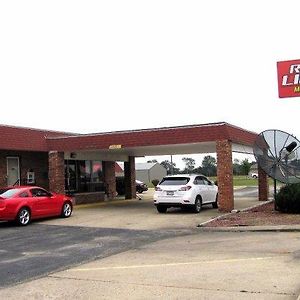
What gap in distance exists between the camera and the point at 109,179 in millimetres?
32000

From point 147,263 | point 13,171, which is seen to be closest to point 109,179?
point 13,171

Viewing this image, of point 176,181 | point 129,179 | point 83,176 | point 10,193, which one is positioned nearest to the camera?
point 10,193

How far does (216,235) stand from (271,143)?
24.7 feet

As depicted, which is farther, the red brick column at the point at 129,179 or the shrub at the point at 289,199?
the red brick column at the point at 129,179

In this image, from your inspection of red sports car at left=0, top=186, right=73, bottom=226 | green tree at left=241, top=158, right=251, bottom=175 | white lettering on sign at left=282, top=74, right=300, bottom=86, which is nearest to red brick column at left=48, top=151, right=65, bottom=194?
red sports car at left=0, top=186, right=73, bottom=226

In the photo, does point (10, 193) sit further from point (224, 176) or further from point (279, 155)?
point (279, 155)

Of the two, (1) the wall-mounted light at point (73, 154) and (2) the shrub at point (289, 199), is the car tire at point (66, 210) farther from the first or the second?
(2) the shrub at point (289, 199)

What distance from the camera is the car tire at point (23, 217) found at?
682 inches

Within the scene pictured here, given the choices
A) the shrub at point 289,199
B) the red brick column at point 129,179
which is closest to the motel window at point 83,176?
the red brick column at point 129,179

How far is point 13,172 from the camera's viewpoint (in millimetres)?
24250

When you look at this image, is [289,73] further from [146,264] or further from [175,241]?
[146,264]

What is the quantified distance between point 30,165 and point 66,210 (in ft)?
19.4

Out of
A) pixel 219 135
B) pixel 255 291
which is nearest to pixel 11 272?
pixel 255 291

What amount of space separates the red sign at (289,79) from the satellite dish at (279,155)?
159 cm
